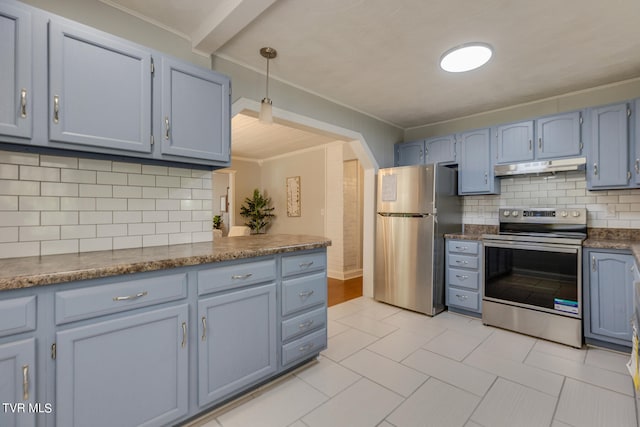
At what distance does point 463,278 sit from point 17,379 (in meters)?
3.37

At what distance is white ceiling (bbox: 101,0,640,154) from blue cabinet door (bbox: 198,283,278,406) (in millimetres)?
1661

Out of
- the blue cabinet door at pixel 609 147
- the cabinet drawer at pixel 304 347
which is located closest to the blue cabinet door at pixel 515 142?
the blue cabinet door at pixel 609 147

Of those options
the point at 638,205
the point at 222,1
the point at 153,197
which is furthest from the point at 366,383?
the point at 638,205

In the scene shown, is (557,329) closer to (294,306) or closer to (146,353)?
(294,306)

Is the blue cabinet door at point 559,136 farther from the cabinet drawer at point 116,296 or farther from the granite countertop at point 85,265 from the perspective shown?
the cabinet drawer at point 116,296

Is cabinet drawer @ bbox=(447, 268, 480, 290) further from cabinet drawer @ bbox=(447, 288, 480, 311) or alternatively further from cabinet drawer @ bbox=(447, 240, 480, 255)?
cabinet drawer @ bbox=(447, 240, 480, 255)

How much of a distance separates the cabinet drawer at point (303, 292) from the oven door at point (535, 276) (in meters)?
1.84

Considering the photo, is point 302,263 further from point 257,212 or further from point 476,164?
point 257,212

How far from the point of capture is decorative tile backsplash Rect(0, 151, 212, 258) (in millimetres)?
1507

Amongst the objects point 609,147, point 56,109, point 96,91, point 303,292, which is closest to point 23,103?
point 56,109

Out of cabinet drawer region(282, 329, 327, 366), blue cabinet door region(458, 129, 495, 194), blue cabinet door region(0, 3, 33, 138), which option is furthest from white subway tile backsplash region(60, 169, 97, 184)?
blue cabinet door region(458, 129, 495, 194)

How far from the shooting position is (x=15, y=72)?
129 centimetres

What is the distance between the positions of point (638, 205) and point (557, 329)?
1.33 metres

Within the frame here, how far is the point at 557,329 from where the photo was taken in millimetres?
2512
